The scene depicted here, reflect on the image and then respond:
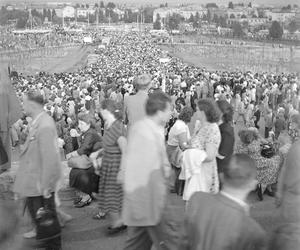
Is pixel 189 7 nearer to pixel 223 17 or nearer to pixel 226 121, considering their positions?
pixel 223 17

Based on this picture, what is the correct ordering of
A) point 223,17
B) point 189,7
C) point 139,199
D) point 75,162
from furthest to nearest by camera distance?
point 189,7 → point 223,17 → point 75,162 → point 139,199

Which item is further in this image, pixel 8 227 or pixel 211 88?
pixel 211 88

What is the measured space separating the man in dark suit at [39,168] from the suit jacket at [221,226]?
46.0 inches

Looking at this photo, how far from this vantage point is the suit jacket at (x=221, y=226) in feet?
8.52

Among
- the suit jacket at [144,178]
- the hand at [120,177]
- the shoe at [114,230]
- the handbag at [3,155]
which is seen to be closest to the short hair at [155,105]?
the suit jacket at [144,178]

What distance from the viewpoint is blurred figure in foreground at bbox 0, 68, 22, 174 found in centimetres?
453

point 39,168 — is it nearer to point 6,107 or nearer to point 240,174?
point 6,107

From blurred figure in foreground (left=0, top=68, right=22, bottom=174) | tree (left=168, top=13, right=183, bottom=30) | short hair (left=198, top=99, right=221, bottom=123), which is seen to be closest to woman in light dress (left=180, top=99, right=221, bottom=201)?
short hair (left=198, top=99, right=221, bottom=123)

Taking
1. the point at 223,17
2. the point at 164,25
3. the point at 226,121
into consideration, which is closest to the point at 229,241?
the point at 226,121

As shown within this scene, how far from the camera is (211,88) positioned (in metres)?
13.1

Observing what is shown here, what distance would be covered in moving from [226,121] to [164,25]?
151 metres

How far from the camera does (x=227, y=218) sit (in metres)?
2.59

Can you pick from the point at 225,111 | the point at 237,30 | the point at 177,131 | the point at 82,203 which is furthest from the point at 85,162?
the point at 237,30

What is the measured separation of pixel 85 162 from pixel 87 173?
0.33 ft
